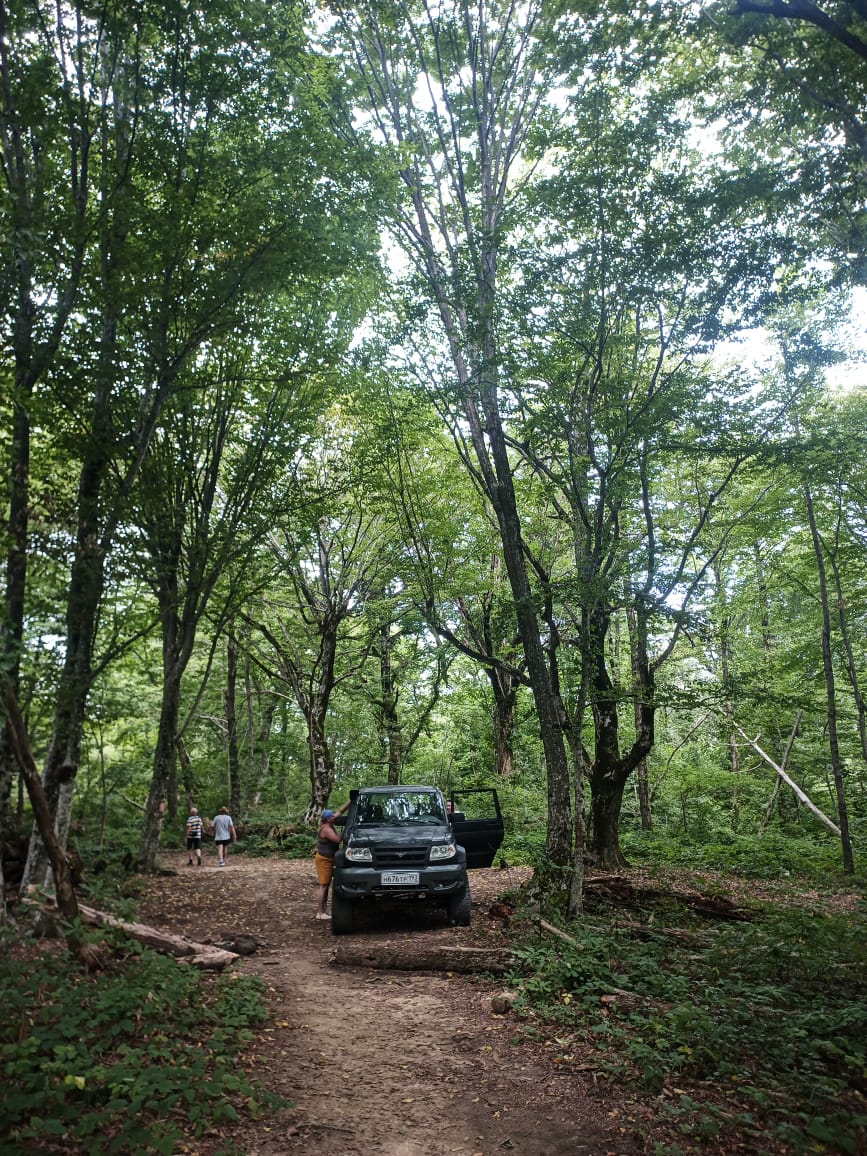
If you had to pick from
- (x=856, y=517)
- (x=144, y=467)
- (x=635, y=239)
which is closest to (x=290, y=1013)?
(x=144, y=467)

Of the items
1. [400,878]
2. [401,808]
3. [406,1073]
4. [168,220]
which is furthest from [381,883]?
[168,220]

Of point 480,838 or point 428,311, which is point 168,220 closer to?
point 428,311

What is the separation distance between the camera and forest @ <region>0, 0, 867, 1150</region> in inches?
276

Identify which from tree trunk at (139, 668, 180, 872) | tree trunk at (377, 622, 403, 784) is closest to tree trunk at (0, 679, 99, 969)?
tree trunk at (139, 668, 180, 872)

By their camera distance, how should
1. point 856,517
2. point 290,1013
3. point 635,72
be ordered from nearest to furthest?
1. point 290,1013
2. point 635,72
3. point 856,517

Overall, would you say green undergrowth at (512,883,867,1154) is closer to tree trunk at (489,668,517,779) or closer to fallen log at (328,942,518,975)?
fallen log at (328,942,518,975)

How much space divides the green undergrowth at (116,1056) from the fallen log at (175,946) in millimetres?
977

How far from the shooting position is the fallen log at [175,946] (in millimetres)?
6547

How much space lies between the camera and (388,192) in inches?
384

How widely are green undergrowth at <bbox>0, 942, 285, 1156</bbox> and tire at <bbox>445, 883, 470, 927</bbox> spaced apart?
3.59m

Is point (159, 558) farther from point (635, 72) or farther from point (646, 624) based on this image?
point (635, 72)

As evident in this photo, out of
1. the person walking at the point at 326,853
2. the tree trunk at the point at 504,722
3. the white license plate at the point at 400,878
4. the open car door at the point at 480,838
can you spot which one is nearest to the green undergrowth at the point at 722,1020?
the white license plate at the point at 400,878

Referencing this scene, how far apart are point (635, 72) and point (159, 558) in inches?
331

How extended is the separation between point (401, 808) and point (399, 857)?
46.4 inches
